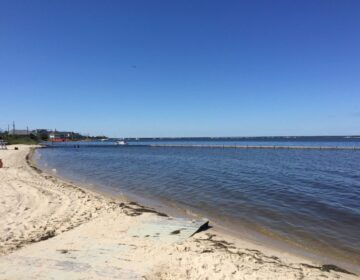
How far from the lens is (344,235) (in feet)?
34.9

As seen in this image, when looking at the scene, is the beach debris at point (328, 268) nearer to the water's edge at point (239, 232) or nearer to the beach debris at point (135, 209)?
the water's edge at point (239, 232)

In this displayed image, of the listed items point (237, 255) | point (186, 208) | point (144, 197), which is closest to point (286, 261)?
point (237, 255)

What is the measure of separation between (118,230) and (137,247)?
191 centimetres

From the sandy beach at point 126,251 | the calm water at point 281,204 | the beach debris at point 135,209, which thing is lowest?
the calm water at point 281,204

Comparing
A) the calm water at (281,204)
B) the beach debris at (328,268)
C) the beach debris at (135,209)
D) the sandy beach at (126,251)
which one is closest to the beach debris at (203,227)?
the sandy beach at (126,251)

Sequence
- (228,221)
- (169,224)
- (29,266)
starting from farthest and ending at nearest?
(228,221) → (169,224) → (29,266)

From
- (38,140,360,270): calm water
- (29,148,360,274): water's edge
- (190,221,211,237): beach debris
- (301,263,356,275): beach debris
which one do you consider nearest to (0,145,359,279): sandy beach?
(301,263,356,275): beach debris

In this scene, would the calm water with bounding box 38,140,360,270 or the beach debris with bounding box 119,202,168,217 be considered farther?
the beach debris with bounding box 119,202,168,217

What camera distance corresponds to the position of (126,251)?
7805 mm

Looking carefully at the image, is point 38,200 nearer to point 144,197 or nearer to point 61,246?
point 144,197

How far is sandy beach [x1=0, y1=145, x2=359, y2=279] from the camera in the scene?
663 cm

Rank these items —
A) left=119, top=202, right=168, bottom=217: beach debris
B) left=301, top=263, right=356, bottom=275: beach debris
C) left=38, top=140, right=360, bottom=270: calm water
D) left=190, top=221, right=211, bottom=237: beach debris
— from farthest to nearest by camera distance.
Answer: left=119, top=202, right=168, bottom=217: beach debris
left=38, top=140, right=360, bottom=270: calm water
left=190, top=221, right=211, bottom=237: beach debris
left=301, top=263, right=356, bottom=275: beach debris

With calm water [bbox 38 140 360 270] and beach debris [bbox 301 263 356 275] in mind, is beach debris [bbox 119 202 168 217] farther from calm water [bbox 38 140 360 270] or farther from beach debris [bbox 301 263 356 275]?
beach debris [bbox 301 263 356 275]

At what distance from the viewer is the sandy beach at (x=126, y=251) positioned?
6.63 m
